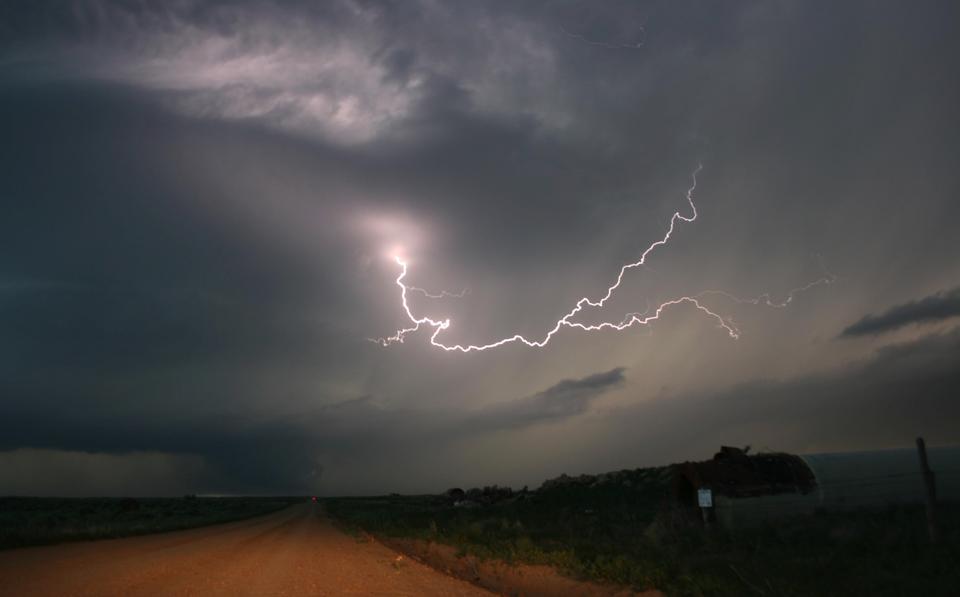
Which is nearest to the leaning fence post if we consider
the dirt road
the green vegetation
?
the green vegetation

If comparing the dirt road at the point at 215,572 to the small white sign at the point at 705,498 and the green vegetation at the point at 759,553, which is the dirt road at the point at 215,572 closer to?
the green vegetation at the point at 759,553

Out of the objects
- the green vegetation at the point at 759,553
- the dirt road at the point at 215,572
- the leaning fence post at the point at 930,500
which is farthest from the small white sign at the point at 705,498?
the dirt road at the point at 215,572

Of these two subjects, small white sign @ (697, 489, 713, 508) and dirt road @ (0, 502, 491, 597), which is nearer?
dirt road @ (0, 502, 491, 597)

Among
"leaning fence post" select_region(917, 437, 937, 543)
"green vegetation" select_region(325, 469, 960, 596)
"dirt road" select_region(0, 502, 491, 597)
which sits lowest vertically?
"dirt road" select_region(0, 502, 491, 597)

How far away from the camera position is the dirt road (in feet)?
41.8

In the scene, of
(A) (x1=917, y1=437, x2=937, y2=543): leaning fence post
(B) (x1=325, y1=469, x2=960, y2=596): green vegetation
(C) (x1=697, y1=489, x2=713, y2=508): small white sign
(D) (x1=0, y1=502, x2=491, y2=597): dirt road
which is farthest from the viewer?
(C) (x1=697, y1=489, x2=713, y2=508): small white sign

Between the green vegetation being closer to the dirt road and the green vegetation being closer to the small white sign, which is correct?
the small white sign

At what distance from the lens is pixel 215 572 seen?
1570 centimetres

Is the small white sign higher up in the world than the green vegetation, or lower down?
higher up

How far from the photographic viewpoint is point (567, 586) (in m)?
13.6

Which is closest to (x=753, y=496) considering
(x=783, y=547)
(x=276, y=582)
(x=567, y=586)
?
(x=783, y=547)

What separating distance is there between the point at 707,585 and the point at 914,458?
722 inches

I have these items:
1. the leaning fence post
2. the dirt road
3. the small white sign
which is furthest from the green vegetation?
the dirt road

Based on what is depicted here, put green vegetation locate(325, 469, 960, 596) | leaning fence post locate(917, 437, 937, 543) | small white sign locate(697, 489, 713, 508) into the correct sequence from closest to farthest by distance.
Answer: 1. green vegetation locate(325, 469, 960, 596)
2. leaning fence post locate(917, 437, 937, 543)
3. small white sign locate(697, 489, 713, 508)
